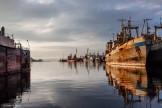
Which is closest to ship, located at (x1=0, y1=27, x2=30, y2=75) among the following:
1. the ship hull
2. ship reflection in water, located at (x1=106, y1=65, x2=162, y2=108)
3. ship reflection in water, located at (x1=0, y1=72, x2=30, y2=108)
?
→ ship reflection in water, located at (x1=0, y1=72, x2=30, y2=108)

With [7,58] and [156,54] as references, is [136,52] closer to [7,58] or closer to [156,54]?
[156,54]

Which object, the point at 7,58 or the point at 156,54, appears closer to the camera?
the point at 7,58

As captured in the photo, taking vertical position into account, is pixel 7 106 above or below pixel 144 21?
below

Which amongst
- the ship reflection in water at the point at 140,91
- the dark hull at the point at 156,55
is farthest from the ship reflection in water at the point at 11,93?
the dark hull at the point at 156,55

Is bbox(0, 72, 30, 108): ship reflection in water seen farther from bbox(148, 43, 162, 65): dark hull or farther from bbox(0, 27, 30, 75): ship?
bbox(148, 43, 162, 65): dark hull

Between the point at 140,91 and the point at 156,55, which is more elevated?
the point at 156,55

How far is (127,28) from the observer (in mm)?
85875

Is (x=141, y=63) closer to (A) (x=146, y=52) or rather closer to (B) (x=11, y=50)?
(A) (x=146, y=52)

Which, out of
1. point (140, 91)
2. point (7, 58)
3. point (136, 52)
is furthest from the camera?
point (136, 52)

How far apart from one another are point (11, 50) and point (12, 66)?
2.73m

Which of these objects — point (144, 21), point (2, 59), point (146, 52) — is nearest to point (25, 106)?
point (2, 59)

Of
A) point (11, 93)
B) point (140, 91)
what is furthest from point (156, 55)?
point (11, 93)

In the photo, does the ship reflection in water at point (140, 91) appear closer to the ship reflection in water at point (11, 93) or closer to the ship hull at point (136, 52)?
the ship reflection in water at point (11, 93)

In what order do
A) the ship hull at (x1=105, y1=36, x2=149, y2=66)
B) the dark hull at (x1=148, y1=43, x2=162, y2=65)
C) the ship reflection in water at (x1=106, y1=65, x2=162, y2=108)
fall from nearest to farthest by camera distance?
the ship reflection in water at (x1=106, y1=65, x2=162, y2=108) < the ship hull at (x1=105, y1=36, x2=149, y2=66) < the dark hull at (x1=148, y1=43, x2=162, y2=65)
